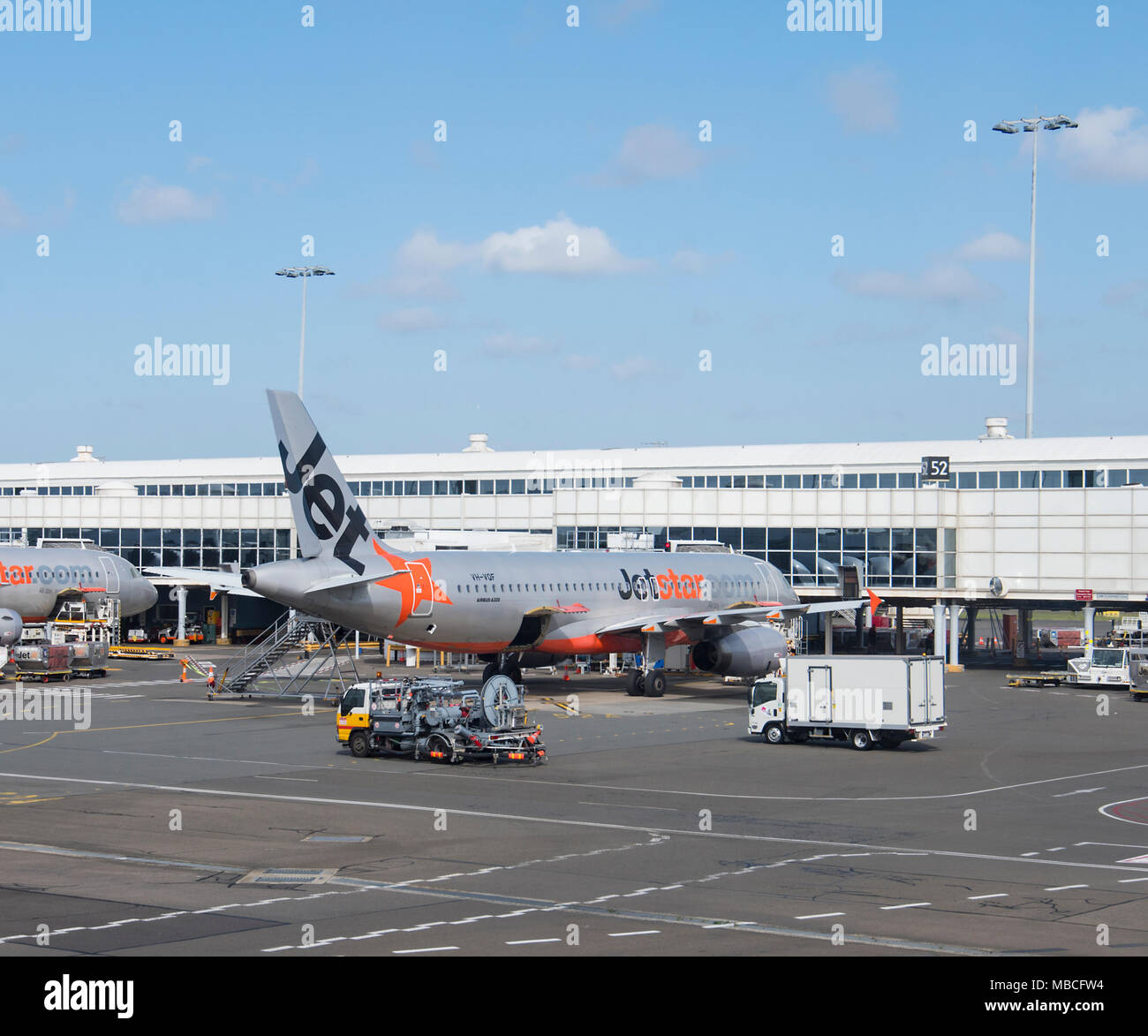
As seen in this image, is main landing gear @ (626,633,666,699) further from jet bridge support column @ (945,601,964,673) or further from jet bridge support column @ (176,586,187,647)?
jet bridge support column @ (176,586,187,647)

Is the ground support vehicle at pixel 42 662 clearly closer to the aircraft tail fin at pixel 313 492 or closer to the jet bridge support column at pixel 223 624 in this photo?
the aircraft tail fin at pixel 313 492

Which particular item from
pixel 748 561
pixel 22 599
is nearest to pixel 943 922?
pixel 748 561

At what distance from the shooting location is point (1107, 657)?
58969mm

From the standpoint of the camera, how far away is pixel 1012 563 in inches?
2589

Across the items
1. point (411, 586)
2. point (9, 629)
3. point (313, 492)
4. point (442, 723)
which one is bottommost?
point (442, 723)

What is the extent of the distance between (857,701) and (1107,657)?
84.5 ft

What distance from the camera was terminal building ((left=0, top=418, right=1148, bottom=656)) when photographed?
64.7 meters

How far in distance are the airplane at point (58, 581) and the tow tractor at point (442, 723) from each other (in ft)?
128

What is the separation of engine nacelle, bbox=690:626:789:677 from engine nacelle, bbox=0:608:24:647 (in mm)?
30337

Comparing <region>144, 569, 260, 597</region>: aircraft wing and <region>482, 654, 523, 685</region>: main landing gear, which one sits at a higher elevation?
<region>144, 569, 260, 597</region>: aircraft wing

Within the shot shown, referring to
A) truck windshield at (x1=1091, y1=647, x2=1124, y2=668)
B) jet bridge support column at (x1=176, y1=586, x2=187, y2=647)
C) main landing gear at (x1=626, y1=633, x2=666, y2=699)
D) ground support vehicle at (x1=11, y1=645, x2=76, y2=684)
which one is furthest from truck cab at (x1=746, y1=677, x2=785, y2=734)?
jet bridge support column at (x1=176, y1=586, x2=187, y2=647)

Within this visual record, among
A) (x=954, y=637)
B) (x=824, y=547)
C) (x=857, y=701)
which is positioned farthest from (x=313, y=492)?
(x=954, y=637)

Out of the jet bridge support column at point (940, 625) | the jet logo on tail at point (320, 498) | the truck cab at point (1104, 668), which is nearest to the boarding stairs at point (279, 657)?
the jet logo on tail at point (320, 498)

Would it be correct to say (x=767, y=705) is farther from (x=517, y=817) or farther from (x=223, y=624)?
(x=223, y=624)
